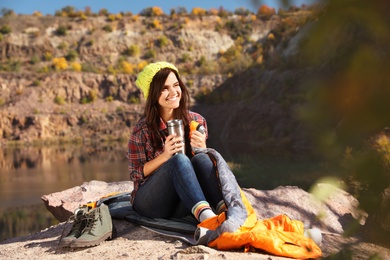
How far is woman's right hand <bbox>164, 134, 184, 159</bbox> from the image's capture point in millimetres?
3068

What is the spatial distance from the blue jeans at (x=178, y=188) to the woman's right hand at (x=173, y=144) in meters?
0.06

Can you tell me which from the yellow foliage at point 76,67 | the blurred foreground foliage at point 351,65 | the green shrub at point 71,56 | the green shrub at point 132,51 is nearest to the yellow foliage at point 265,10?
the blurred foreground foliage at point 351,65

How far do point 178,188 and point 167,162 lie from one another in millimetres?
178

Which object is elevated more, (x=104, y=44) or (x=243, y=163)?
(x=104, y=44)

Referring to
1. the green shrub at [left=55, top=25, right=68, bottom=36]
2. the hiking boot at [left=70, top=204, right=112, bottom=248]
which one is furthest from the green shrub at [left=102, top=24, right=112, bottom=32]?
the hiking boot at [left=70, top=204, right=112, bottom=248]

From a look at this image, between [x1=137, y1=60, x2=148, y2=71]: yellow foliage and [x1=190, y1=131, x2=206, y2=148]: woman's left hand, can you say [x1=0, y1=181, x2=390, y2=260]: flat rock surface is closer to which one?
[x1=190, y1=131, x2=206, y2=148]: woman's left hand

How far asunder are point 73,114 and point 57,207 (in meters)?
19.6

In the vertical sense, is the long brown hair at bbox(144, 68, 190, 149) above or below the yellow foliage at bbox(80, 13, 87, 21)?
below

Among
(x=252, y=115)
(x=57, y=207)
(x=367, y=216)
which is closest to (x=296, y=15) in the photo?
→ (x=367, y=216)

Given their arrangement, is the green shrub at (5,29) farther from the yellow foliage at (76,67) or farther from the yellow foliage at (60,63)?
the yellow foliage at (76,67)

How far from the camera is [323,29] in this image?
1.70ft

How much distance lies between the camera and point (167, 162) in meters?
3.08

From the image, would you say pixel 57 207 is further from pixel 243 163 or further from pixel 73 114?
pixel 73 114

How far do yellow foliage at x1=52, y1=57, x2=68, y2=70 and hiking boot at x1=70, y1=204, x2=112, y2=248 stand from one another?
25460 millimetres
